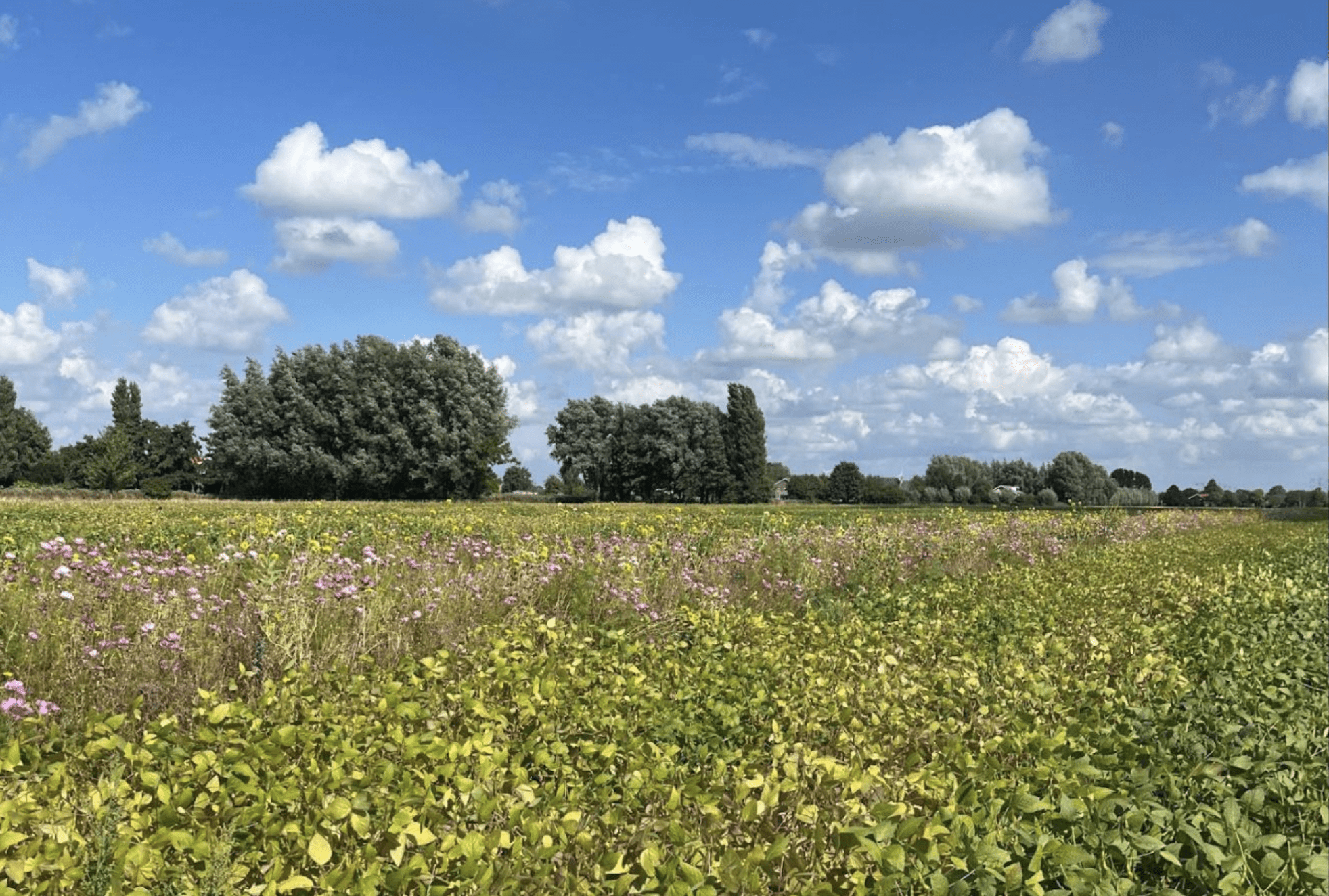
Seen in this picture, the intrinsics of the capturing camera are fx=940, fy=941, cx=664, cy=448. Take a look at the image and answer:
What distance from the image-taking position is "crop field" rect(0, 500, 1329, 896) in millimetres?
3314

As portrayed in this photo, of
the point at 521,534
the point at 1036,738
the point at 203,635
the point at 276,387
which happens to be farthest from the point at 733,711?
the point at 276,387

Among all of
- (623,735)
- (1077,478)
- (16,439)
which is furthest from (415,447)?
(1077,478)

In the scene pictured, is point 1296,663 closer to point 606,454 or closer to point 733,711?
point 733,711

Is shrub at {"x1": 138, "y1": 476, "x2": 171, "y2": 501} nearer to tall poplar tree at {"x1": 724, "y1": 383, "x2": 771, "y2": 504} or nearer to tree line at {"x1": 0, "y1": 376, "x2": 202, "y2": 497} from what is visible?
tree line at {"x1": 0, "y1": 376, "x2": 202, "y2": 497}

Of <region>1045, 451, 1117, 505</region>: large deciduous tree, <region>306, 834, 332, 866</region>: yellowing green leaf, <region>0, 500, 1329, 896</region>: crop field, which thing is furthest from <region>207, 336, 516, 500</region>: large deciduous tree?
<region>1045, 451, 1117, 505</region>: large deciduous tree

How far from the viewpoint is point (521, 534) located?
14.4 m

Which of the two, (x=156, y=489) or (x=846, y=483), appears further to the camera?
(x=846, y=483)

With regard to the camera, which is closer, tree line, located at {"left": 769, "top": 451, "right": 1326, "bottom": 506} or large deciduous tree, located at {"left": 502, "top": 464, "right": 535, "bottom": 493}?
tree line, located at {"left": 769, "top": 451, "right": 1326, "bottom": 506}

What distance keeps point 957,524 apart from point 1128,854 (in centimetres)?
1749

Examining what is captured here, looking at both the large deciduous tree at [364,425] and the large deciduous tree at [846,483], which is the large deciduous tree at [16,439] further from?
the large deciduous tree at [846,483]

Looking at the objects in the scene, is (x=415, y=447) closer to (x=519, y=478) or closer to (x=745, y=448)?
(x=745, y=448)

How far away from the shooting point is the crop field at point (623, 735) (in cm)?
331

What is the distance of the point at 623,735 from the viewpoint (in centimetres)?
473

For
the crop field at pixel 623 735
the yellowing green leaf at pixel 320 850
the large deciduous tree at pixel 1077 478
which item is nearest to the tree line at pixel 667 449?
the large deciduous tree at pixel 1077 478
